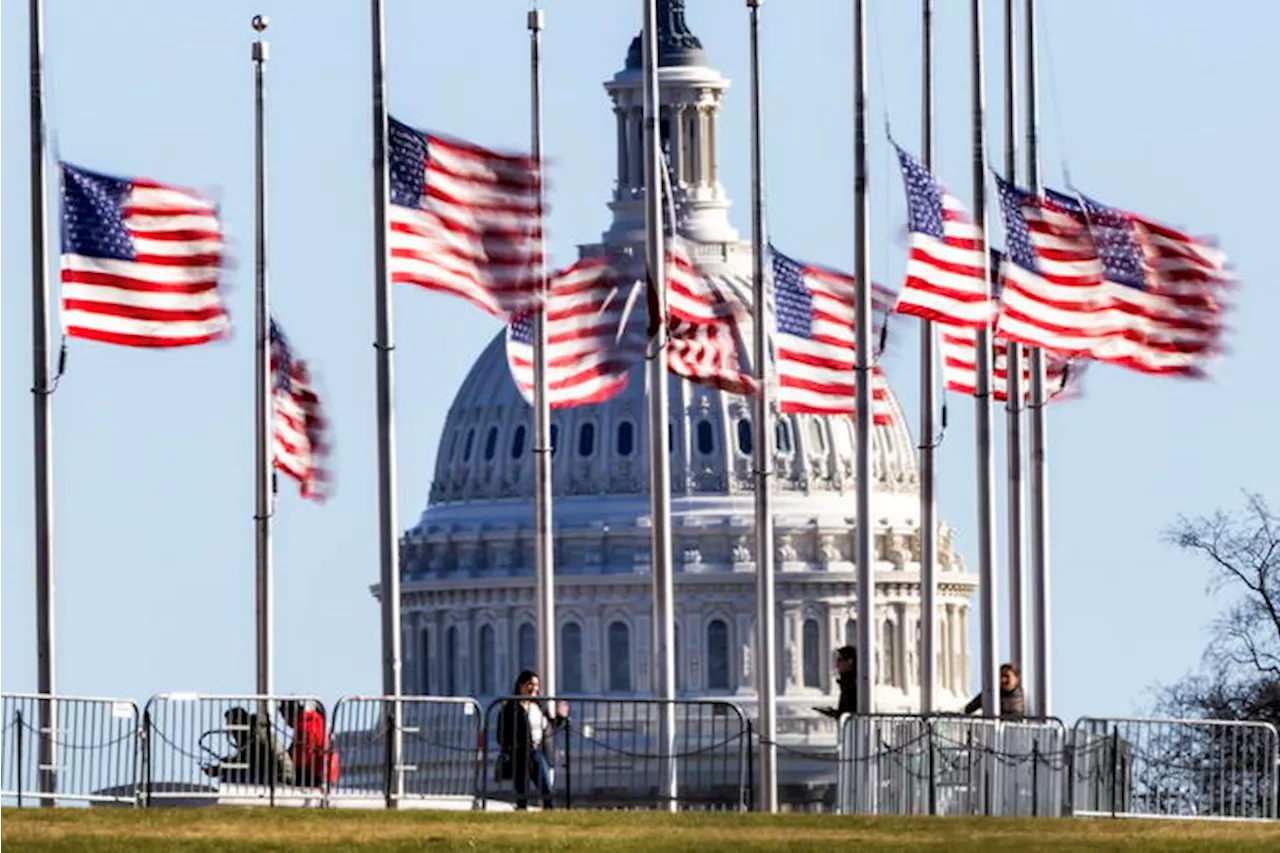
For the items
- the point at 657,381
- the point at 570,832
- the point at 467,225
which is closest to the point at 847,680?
the point at 657,381

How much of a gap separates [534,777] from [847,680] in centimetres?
695

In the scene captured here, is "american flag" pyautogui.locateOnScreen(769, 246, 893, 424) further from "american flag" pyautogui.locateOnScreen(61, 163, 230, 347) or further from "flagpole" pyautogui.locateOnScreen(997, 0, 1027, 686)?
"american flag" pyautogui.locateOnScreen(61, 163, 230, 347)

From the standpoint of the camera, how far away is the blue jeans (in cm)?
6331

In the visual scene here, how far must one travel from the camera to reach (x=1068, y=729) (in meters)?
65.9

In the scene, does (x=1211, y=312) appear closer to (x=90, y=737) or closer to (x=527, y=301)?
(x=527, y=301)

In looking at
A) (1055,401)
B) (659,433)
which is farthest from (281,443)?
(1055,401)

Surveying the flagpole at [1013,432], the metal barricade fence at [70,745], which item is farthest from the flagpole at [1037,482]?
the metal barricade fence at [70,745]

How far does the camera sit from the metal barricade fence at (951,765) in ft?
213

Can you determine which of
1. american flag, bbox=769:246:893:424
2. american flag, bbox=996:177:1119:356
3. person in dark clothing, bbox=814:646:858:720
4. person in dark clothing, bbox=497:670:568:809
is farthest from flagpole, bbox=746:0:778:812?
person in dark clothing, bbox=497:670:568:809

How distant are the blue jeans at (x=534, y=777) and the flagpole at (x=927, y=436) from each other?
13324 mm

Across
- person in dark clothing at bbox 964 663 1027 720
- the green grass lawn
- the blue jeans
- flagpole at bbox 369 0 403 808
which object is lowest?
the green grass lawn

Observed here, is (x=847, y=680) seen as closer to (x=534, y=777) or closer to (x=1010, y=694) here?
(x=1010, y=694)

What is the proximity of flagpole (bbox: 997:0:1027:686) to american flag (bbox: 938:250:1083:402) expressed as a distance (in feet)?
1.14

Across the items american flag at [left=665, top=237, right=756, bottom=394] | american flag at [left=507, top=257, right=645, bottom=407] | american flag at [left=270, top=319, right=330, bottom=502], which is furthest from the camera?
american flag at [left=270, top=319, right=330, bottom=502]
